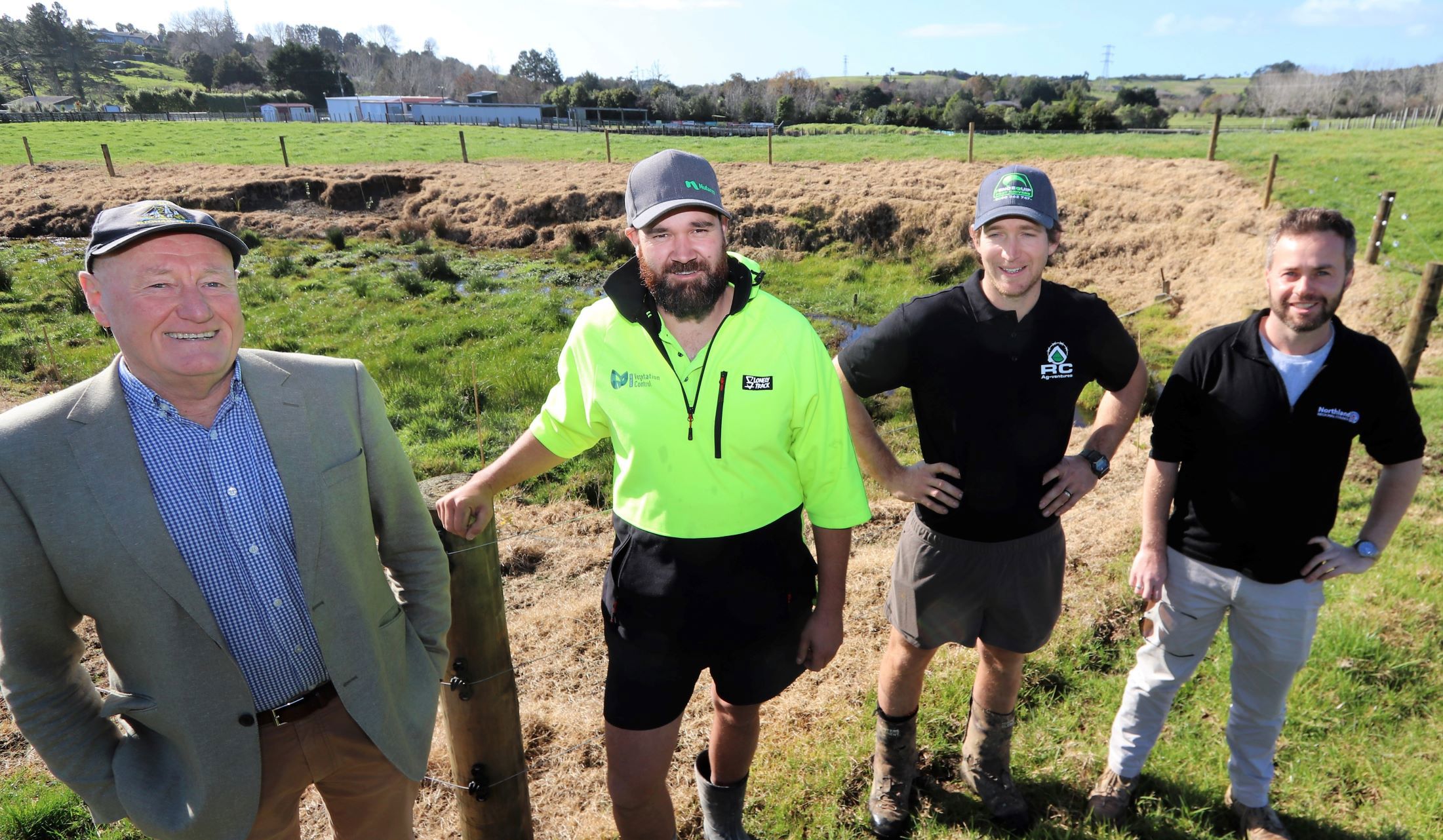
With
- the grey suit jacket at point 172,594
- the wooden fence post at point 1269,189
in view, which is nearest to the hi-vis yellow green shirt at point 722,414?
the grey suit jacket at point 172,594

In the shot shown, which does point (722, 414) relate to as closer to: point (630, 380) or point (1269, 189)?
point (630, 380)

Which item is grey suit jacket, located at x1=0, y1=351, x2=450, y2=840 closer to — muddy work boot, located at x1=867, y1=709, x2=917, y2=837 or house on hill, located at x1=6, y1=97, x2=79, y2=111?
muddy work boot, located at x1=867, y1=709, x2=917, y2=837

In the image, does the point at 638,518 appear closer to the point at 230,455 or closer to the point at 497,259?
the point at 230,455

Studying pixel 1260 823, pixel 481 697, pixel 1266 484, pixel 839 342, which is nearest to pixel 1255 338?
pixel 1266 484

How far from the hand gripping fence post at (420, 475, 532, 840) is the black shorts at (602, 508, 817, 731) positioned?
409 millimetres

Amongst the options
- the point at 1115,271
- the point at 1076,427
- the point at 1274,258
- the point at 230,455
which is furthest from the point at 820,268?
the point at 230,455

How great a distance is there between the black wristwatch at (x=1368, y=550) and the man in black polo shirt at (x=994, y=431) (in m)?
0.84

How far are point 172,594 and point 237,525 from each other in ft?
0.69

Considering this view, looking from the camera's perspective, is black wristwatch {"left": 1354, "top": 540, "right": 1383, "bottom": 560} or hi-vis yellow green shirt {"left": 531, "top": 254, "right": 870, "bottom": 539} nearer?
hi-vis yellow green shirt {"left": 531, "top": 254, "right": 870, "bottom": 539}

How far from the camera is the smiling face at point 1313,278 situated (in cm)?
248

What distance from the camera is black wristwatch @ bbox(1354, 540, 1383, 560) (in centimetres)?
267

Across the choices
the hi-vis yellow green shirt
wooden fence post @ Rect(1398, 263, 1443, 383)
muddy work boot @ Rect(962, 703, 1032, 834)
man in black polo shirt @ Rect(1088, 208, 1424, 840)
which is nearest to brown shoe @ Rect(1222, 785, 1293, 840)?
man in black polo shirt @ Rect(1088, 208, 1424, 840)

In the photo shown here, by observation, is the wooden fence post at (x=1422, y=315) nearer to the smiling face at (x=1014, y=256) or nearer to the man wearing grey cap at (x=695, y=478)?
the smiling face at (x=1014, y=256)

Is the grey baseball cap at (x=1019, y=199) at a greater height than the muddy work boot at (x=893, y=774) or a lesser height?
greater
